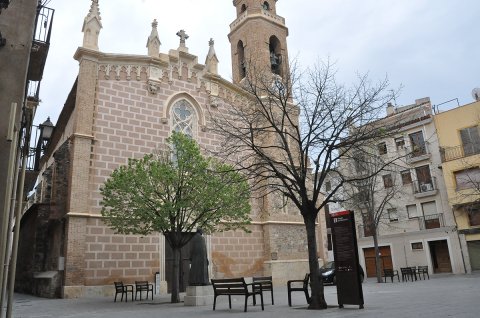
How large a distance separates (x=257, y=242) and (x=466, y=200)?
15150mm

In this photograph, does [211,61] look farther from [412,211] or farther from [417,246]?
[417,246]

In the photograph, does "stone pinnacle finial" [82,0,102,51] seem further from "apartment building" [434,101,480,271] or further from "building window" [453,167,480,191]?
"building window" [453,167,480,191]

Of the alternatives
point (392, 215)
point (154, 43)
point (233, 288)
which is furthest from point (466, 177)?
point (233, 288)

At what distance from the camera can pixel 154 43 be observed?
2302 centimetres

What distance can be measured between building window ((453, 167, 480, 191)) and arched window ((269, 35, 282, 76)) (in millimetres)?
14394

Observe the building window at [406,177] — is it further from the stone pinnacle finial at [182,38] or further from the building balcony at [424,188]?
the stone pinnacle finial at [182,38]

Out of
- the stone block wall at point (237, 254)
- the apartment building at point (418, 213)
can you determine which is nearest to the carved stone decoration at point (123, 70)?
the stone block wall at point (237, 254)

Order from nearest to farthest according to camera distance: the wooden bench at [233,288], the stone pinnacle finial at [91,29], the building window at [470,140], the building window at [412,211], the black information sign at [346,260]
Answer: the black information sign at [346,260], the wooden bench at [233,288], the stone pinnacle finial at [91,29], the building window at [470,140], the building window at [412,211]

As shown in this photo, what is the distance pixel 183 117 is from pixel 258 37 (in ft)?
30.2

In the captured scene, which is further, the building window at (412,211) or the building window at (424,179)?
the building window at (412,211)

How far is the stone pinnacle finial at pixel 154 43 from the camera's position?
22.8m

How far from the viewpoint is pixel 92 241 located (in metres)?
17.9

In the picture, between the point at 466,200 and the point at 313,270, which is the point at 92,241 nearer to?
the point at 313,270

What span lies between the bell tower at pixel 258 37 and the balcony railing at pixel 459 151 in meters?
13.1
